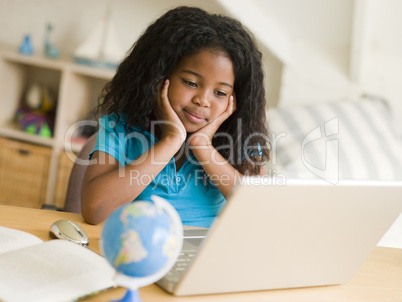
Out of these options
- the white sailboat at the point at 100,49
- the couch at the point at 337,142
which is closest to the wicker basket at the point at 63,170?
the white sailboat at the point at 100,49

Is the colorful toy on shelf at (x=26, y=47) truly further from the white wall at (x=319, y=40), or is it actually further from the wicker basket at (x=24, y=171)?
the wicker basket at (x=24, y=171)

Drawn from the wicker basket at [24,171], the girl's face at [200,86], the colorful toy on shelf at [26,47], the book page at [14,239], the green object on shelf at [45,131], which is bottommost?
the wicker basket at [24,171]

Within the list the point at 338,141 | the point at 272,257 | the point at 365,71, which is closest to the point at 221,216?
the point at 272,257

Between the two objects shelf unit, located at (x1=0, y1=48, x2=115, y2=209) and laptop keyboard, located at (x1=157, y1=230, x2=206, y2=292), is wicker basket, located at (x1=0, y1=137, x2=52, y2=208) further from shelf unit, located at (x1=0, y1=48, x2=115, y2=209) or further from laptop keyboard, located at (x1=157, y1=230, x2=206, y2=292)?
laptop keyboard, located at (x1=157, y1=230, x2=206, y2=292)

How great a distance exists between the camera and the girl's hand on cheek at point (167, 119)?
1.24m

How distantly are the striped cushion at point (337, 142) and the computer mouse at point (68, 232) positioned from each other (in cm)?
128

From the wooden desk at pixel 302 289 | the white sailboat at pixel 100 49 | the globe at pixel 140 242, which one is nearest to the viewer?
the globe at pixel 140 242

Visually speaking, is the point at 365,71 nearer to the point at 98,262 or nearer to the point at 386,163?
the point at 386,163

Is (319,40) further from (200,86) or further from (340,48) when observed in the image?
(200,86)

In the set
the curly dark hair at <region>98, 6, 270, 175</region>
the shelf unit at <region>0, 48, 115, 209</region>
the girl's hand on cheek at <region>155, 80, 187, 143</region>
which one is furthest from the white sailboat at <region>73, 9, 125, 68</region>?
the girl's hand on cheek at <region>155, 80, 187, 143</region>

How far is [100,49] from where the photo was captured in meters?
2.66

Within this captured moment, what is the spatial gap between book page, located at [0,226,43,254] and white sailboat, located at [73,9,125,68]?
183cm

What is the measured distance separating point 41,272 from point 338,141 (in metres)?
1.69

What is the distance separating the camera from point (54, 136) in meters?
2.70
